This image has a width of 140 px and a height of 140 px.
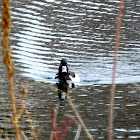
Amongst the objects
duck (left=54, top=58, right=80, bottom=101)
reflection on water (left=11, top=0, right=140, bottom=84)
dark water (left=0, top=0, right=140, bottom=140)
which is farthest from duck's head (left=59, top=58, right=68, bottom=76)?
reflection on water (left=11, top=0, right=140, bottom=84)

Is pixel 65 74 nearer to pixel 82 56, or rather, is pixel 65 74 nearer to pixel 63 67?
pixel 63 67

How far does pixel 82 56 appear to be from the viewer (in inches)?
695

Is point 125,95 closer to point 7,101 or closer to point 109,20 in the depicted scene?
point 7,101

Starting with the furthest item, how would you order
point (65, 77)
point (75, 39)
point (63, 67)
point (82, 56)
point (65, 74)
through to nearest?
point (75, 39)
point (82, 56)
point (65, 77)
point (65, 74)
point (63, 67)

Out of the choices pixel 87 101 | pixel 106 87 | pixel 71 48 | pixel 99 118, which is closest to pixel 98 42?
pixel 71 48

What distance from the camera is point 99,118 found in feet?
37.1

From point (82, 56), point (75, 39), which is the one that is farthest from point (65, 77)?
point (75, 39)

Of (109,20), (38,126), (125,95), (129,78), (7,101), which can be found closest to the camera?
(38,126)

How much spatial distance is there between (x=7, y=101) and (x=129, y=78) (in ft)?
14.3

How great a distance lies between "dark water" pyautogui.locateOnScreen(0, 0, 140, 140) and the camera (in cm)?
1154

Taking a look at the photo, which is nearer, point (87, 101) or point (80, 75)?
point (87, 101)

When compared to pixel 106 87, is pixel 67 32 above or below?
above

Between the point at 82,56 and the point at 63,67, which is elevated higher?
the point at 82,56

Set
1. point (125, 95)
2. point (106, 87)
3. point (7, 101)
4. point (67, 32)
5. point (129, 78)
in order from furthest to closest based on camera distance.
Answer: point (67, 32) → point (129, 78) → point (106, 87) → point (125, 95) → point (7, 101)
